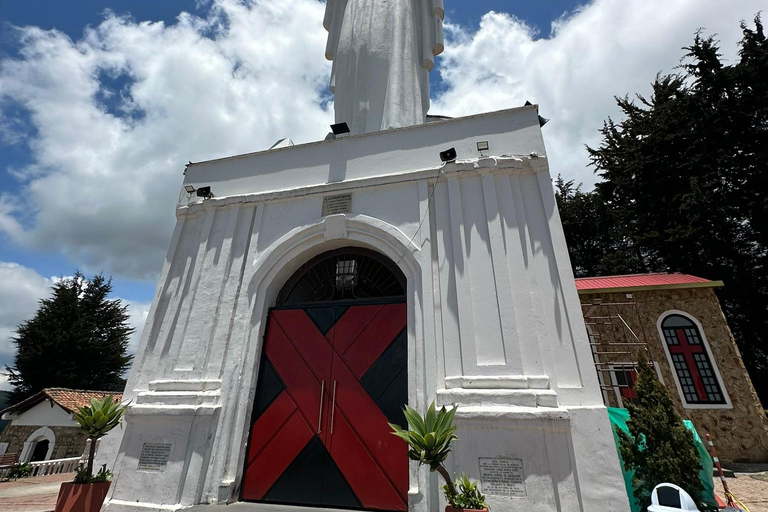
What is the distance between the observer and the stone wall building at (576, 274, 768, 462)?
955cm

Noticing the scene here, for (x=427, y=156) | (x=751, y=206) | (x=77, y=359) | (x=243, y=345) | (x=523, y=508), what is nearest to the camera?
(x=523, y=508)

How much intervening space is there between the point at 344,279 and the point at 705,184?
17.8 m

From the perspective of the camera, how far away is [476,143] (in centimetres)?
580

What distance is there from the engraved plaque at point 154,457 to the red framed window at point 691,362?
1240cm

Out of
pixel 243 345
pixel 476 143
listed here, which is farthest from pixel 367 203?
pixel 243 345

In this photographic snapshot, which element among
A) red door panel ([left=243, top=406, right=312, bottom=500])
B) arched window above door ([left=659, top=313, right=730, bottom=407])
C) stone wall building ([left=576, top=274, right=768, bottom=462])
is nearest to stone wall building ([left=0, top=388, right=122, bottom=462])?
red door panel ([left=243, top=406, right=312, bottom=500])

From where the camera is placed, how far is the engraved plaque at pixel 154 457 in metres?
4.89

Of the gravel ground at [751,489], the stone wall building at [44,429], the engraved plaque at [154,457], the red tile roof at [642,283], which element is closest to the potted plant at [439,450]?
the engraved plaque at [154,457]

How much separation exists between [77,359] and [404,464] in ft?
91.9

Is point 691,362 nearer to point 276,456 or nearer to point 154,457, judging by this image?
point 276,456

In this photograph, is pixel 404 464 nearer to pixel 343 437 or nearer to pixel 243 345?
pixel 343 437

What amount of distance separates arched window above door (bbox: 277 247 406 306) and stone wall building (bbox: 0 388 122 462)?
45.4ft

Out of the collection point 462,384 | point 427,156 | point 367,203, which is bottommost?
point 462,384

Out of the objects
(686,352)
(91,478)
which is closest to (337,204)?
(91,478)
